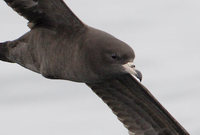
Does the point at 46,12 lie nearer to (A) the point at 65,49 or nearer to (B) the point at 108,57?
(A) the point at 65,49

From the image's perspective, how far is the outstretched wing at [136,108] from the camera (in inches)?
569

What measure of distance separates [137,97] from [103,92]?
2.13 feet

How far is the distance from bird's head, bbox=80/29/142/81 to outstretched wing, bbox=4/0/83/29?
52 cm

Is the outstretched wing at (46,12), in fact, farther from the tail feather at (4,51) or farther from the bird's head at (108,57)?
the tail feather at (4,51)

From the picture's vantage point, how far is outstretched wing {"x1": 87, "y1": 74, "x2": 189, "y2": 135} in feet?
47.4

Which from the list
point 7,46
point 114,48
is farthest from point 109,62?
point 7,46

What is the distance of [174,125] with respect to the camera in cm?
1464

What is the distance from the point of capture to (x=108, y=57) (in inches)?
498

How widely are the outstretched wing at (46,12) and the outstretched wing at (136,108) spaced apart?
1.88 meters

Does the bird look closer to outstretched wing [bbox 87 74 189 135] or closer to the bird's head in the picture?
the bird's head

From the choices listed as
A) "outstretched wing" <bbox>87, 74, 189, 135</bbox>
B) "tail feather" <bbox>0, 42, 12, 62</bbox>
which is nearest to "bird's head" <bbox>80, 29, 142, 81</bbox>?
"outstretched wing" <bbox>87, 74, 189, 135</bbox>

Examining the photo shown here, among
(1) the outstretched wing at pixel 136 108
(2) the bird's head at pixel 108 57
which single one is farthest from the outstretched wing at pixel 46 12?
(1) the outstretched wing at pixel 136 108

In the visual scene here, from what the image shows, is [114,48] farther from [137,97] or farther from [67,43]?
[137,97]

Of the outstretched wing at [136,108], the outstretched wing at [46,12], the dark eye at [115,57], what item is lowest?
the outstretched wing at [136,108]
